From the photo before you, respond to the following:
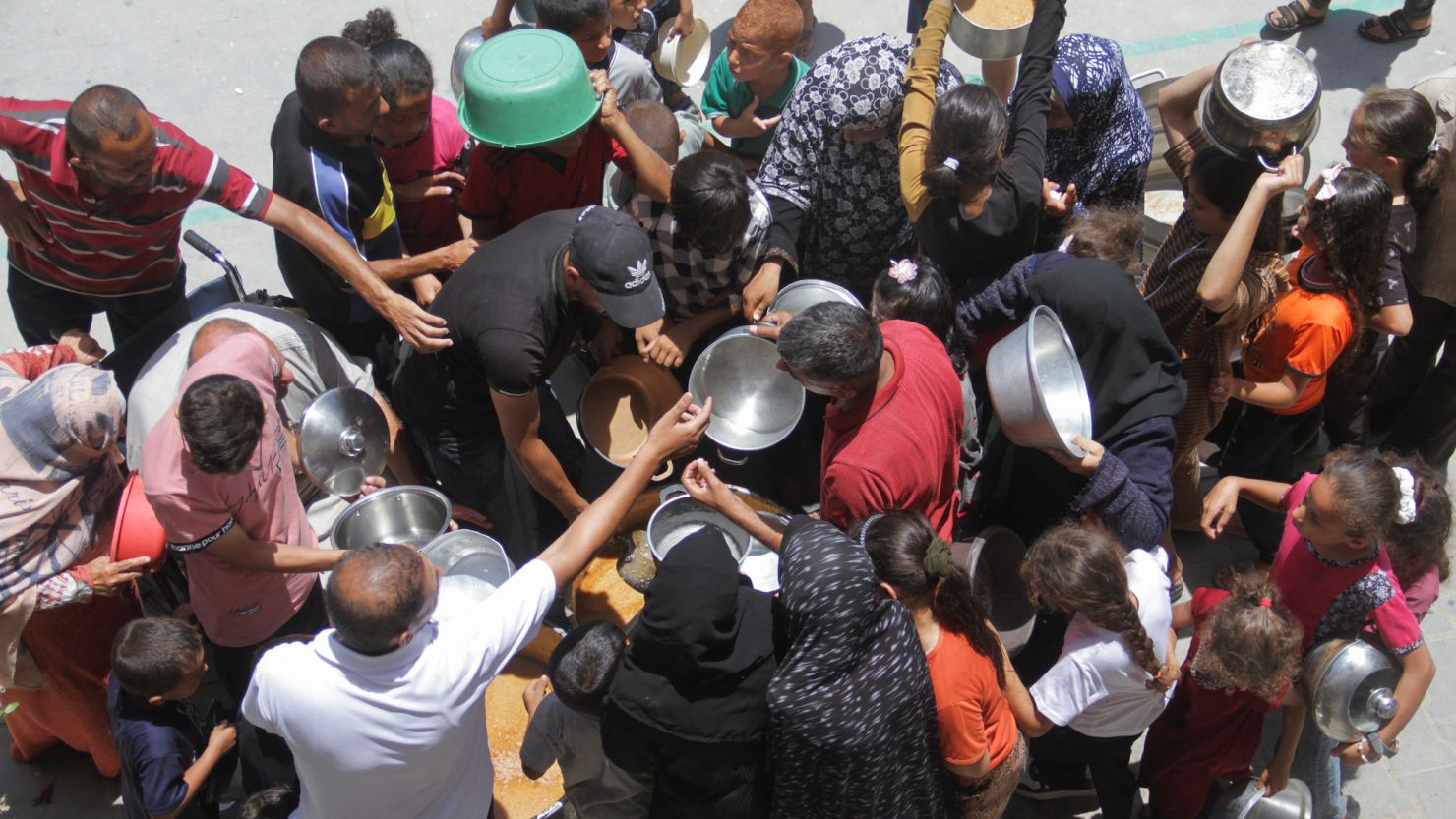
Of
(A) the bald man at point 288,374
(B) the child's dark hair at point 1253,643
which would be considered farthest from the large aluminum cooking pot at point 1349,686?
(A) the bald man at point 288,374

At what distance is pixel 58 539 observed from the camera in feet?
10.7

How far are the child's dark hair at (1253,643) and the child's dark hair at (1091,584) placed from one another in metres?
0.19

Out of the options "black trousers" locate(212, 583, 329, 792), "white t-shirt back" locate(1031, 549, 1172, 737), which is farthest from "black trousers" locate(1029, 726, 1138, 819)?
"black trousers" locate(212, 583, 329, 792)

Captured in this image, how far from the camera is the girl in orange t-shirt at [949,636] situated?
112 inches

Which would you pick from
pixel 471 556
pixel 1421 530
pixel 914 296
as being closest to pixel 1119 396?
pixel 914 296

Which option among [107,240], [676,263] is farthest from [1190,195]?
[107,240]

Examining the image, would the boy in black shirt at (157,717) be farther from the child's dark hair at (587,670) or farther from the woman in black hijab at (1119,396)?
the woman in black hijab at (1119,396)

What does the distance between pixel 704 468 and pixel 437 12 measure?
19.0 ft

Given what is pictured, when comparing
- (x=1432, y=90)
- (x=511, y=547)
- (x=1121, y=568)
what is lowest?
(x=511, y=547)

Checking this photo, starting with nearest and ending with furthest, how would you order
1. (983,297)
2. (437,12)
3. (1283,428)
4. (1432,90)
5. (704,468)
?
(704,468) < (983,297) < (1283,428) < (1432,90) < (437,12)

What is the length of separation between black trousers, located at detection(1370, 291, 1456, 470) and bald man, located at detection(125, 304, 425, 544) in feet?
14.2

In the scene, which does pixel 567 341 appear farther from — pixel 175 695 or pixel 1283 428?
pixel 1283 428

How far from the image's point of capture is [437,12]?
304 inches

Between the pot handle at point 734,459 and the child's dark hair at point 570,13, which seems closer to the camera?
the pot handle at point 734,459
